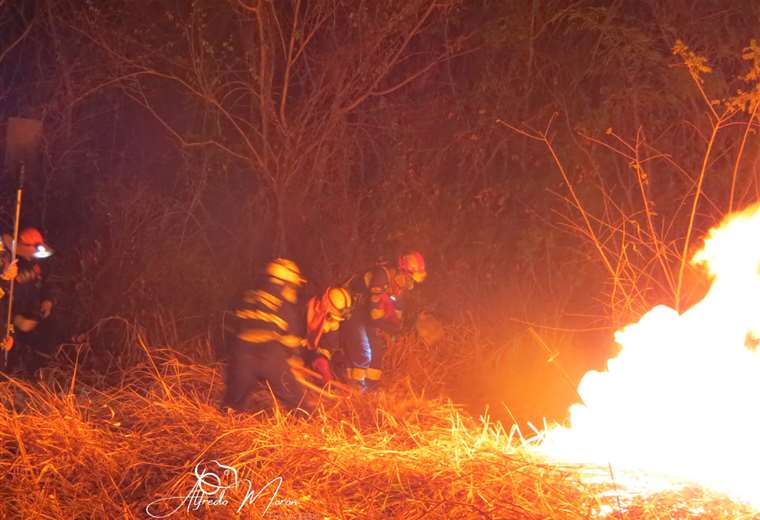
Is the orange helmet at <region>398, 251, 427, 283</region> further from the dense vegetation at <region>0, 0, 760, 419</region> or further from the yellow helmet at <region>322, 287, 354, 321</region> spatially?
the dense vegetation at <region>0, 0, 760, 419</region>

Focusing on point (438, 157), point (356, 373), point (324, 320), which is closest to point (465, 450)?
point (324, 320)

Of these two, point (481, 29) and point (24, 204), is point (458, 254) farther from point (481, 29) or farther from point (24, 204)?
point (24, 204)

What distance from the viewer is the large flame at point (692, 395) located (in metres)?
5.79

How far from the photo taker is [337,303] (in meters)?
7.80

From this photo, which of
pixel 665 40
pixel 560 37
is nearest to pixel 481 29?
pixel 560 37

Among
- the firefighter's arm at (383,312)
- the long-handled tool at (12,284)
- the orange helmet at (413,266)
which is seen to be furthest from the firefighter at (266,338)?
the long-handled tool at (12,284)

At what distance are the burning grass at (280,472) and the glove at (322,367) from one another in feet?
3.61

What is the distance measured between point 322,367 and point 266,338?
1.16 metres

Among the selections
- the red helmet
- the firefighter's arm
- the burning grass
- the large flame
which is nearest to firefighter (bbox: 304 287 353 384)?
the firefighter's arm

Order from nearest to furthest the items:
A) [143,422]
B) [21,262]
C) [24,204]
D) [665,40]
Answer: [143,422] < [21,262] < [665,40] < [24,204]

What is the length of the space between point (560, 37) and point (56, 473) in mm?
8058

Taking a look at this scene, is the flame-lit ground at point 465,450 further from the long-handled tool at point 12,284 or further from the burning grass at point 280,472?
the long-handled tool at point 12,284

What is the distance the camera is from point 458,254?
37.6ft

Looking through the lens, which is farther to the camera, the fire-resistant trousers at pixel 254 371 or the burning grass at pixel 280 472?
the fire-resistant trousers at pixel 254 371
